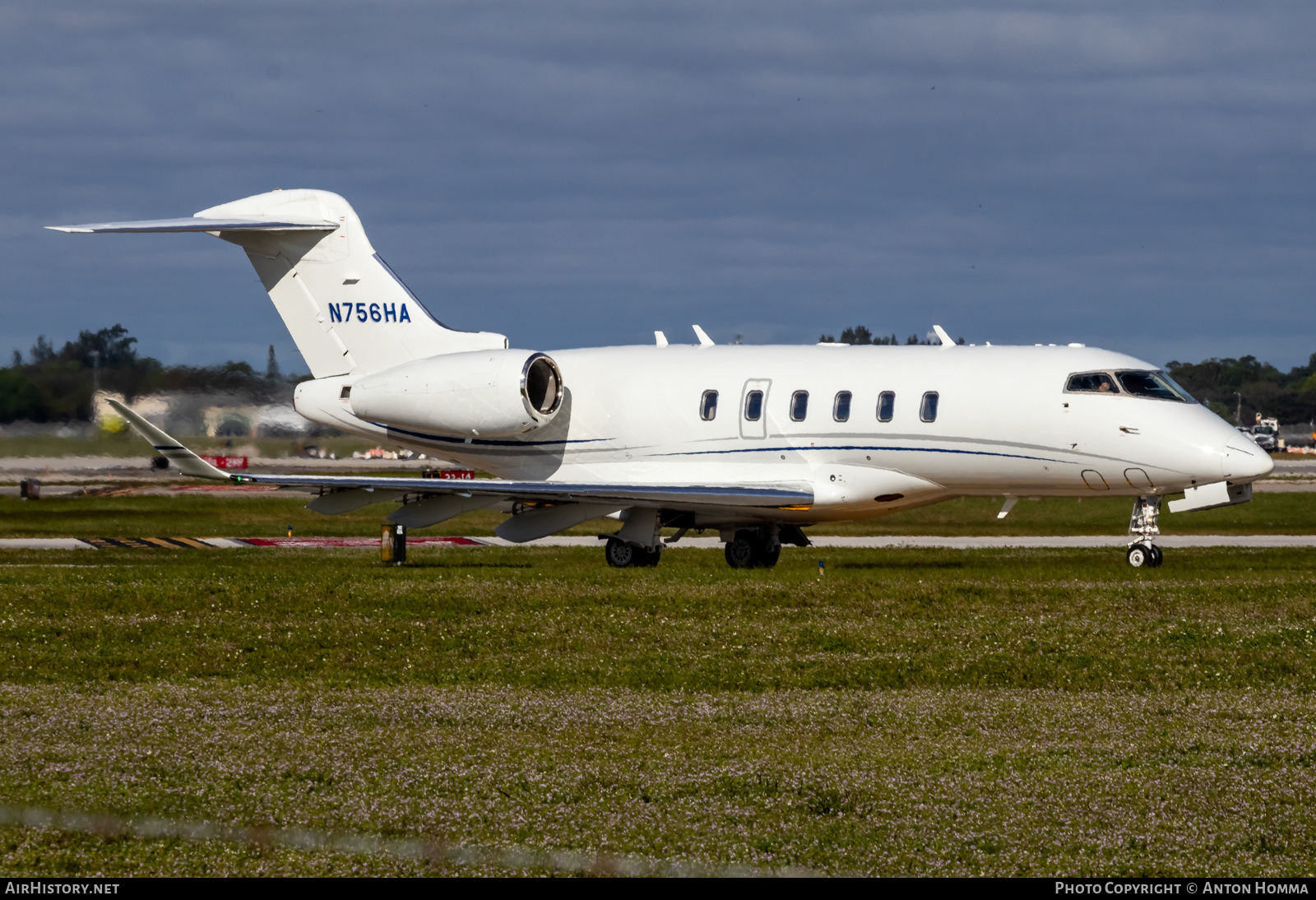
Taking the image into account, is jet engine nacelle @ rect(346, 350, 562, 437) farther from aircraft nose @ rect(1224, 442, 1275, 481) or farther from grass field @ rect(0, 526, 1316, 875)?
aircraft nose @ rect(1224, 442, 1275, 481)

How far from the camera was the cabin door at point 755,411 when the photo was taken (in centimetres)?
2662

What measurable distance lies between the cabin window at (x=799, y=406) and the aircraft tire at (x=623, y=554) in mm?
3684

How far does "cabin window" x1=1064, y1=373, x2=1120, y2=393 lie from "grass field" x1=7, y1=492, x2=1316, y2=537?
16028 mm

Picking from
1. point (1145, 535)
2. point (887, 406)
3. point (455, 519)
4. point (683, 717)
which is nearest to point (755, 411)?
point (887, 406)

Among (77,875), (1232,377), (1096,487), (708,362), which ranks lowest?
(77,875)

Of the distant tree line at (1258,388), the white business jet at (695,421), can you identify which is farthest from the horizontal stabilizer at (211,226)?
the distant tree line at (1258,388)

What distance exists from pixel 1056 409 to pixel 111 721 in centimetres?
1669

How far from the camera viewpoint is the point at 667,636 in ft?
55.7

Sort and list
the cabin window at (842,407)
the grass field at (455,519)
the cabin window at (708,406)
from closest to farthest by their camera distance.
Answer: the cabin window at (842,407) → the cabin window at (708,406) → the grass field at (455,519)

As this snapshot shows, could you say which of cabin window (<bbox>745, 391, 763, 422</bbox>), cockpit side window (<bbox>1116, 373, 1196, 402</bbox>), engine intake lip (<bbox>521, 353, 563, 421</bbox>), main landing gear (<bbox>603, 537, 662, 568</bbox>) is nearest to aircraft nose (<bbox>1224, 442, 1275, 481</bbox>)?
cockpit side window (<bbox>1116, 373, 1196, 402</bbox>)

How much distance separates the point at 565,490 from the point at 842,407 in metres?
4.81

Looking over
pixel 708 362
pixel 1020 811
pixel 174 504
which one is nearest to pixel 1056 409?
pixel 708 362

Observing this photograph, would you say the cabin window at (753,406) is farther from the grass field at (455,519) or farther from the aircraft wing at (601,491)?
the grass field at (455,519)

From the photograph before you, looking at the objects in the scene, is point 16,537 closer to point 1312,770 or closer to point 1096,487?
point 1096,487
